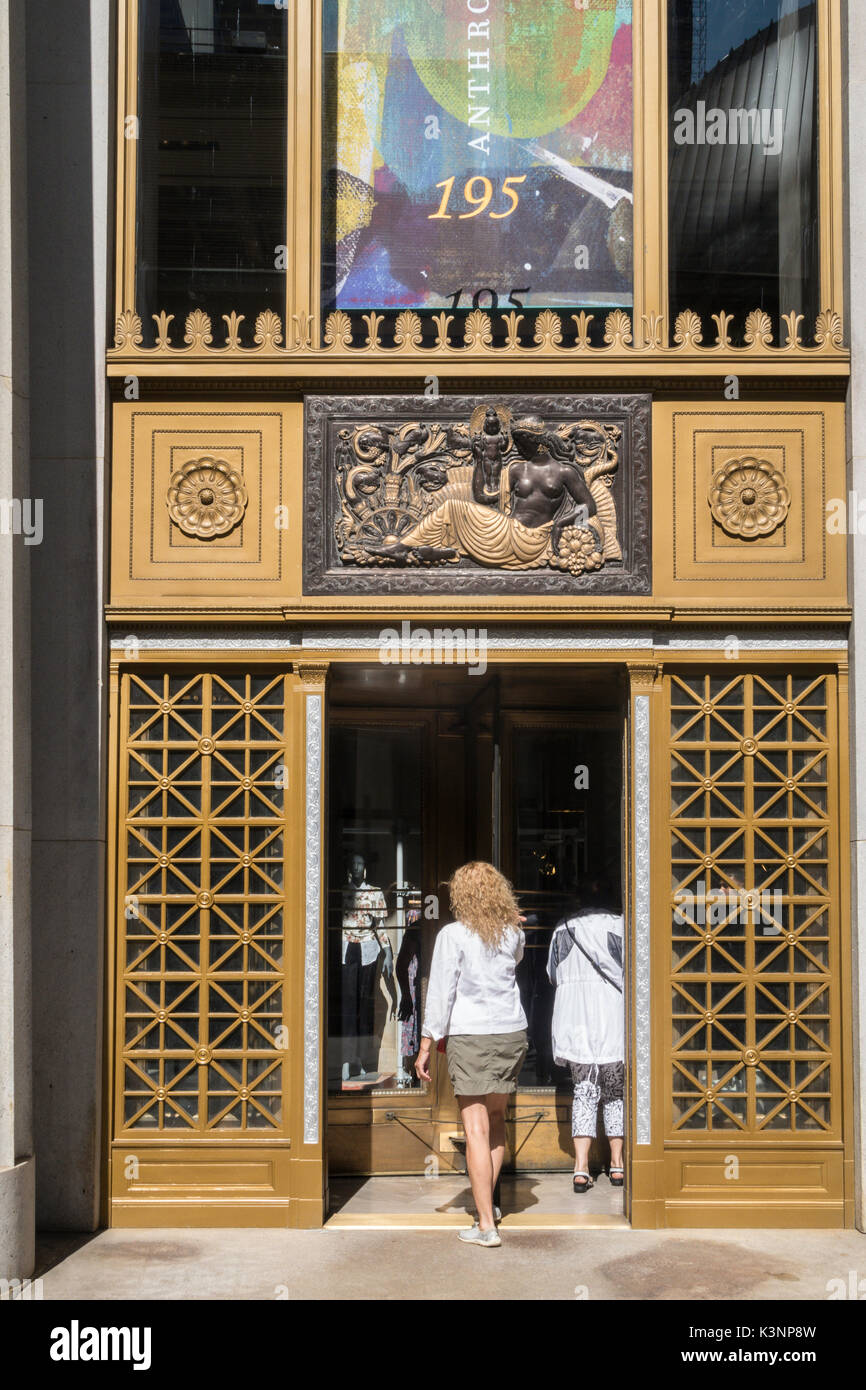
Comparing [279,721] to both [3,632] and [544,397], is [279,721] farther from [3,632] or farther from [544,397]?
[544,397]

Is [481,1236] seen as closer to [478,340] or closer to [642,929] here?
[642,929]

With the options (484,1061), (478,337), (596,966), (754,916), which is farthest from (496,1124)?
(478,337)

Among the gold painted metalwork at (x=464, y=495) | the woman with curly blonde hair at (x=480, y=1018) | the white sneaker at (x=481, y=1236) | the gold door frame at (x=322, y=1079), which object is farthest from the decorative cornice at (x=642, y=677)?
the white sneaker at (x=481, y=1236)

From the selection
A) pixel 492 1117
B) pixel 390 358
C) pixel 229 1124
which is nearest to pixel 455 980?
pixel 492 1117

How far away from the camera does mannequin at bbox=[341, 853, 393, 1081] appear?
407 inches

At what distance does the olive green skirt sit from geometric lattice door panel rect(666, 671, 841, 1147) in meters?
1.04

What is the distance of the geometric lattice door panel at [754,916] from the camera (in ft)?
28.9

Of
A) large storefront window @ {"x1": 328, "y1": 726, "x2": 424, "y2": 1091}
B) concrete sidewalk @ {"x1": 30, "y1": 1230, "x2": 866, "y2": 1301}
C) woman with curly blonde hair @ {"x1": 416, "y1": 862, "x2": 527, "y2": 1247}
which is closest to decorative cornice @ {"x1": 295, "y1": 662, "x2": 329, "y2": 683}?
woman with curly blonde hair @ {"x1": 416, "y1": 862, "x2": 527, "y2": 1247}

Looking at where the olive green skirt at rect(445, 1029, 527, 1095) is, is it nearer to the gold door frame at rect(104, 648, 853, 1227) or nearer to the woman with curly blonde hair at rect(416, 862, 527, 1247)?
Answer: the woman with curly blonde hair at rect(416, 862, 527, 1247)

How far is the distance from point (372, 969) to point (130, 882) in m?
2.18

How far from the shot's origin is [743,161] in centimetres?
939

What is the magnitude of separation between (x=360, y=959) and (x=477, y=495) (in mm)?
3412

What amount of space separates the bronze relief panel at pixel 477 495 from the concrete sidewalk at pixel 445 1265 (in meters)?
3.72

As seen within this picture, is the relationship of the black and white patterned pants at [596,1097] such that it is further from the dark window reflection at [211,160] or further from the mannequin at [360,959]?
the dark window reflection at [211,160]
